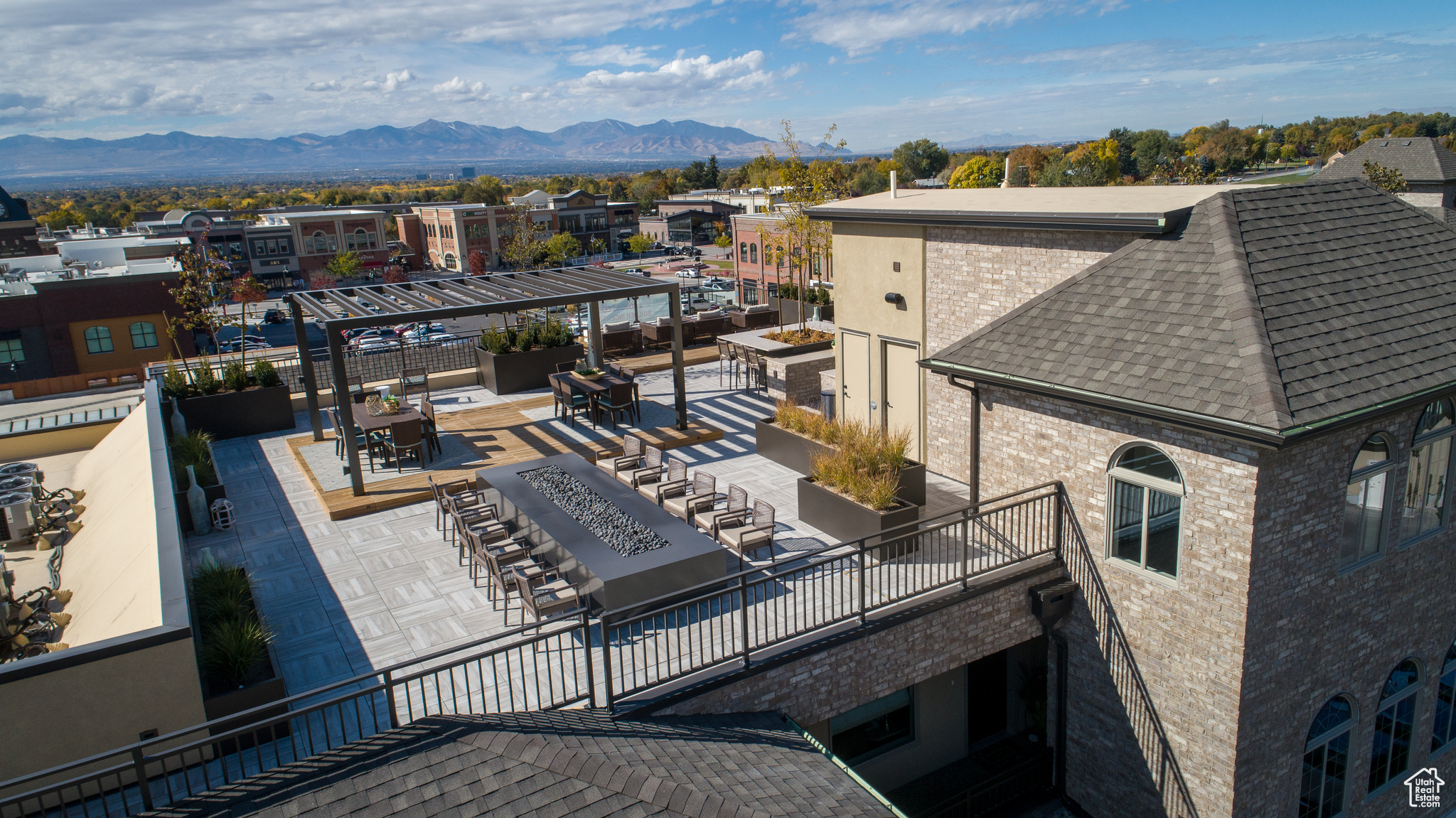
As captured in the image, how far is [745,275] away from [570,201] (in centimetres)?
5831

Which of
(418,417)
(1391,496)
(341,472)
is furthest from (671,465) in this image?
(1391,496)

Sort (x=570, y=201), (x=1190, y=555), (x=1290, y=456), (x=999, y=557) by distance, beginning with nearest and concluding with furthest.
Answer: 1. (x=1290, y=456)
2. (x=1190, y=555)
3. (x=999, y=557)
4. (x=570, y=201)

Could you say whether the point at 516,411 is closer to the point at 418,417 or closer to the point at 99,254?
the point at 418,417

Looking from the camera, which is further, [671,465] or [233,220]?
[233,220]

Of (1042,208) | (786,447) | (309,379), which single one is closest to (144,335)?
(309,379)

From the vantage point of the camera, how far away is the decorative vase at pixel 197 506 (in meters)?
11.8

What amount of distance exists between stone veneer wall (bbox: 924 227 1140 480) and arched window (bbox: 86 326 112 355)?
37.6 meters

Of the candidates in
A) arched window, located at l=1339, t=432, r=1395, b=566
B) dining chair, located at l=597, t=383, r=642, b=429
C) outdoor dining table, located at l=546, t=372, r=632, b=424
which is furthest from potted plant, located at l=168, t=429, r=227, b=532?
arched window, located at l=1339, t=432, r=1395, b=566

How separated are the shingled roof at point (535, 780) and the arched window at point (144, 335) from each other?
3787 cm

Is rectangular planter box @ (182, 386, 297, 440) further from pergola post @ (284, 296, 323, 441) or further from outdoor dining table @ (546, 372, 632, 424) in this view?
outdoor dining table @ (546, 372, 632, 424)

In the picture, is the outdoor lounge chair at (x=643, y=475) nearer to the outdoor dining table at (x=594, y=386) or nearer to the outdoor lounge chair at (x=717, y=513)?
the outdoor lounge chair at (x=717, y=513)

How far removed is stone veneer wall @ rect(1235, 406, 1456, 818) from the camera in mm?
7539

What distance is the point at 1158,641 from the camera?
852 centimetres

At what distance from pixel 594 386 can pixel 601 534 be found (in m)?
6.97
